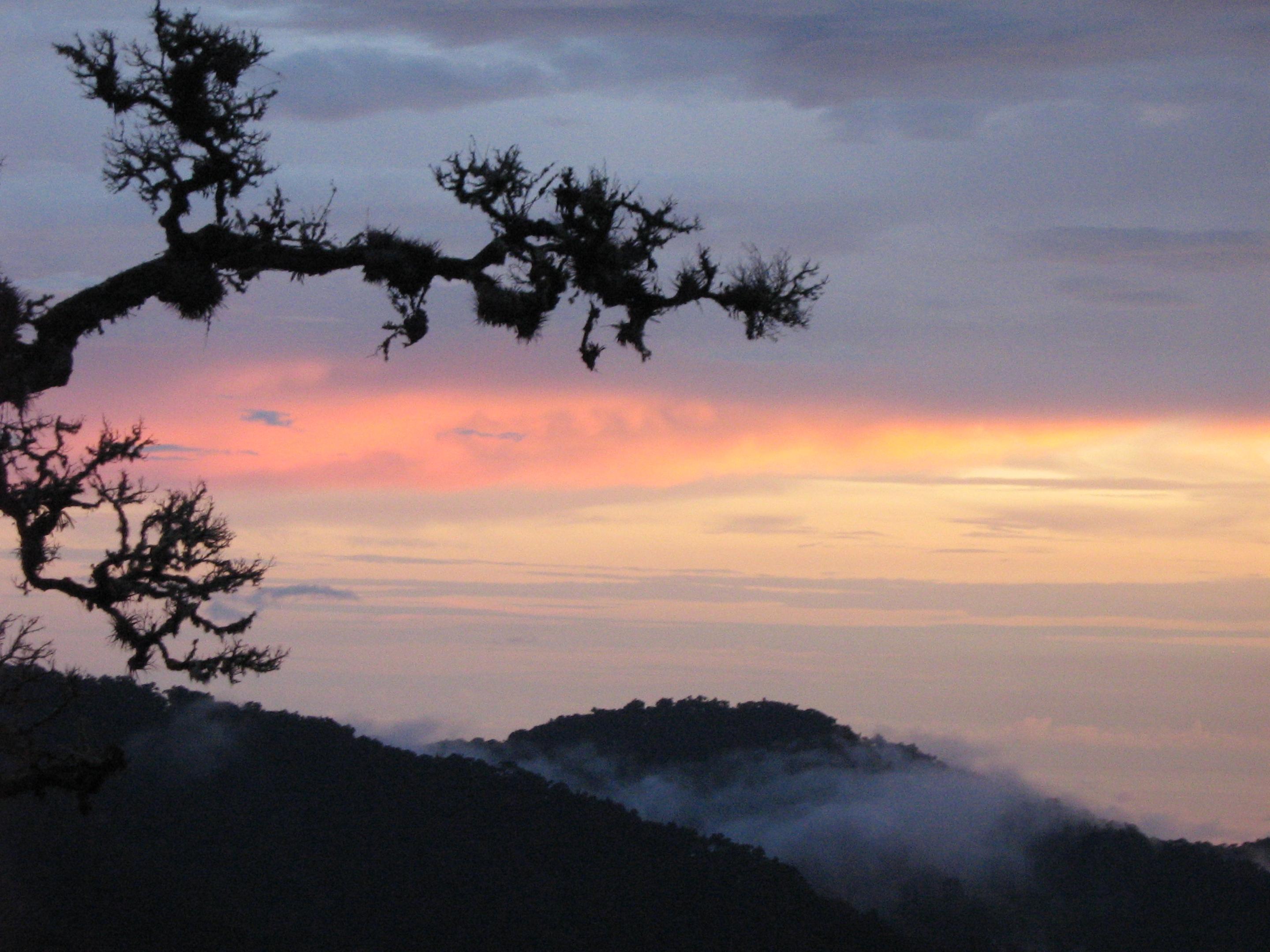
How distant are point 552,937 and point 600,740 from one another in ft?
139

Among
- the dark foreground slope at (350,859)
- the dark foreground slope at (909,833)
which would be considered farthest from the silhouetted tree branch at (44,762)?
the dark foreground slope at (909,833)

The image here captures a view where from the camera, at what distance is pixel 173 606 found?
45.5 ft

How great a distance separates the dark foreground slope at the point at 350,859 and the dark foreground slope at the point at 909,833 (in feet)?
63.7

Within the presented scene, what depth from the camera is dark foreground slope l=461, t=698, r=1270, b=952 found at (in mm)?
91062

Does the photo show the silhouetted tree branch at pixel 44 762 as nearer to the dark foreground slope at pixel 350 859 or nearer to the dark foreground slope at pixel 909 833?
the dark foreground slope at pixel 350 859

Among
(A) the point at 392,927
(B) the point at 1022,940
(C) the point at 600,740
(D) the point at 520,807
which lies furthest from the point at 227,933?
(B) the point at 1022,940

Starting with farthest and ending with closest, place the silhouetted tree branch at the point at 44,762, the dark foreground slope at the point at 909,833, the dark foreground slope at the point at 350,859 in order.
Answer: the dark foreground slope at the point at 909,833
the dark foreground slope at the point at 350,859
the silhouetted tree branch at the point at 44,762

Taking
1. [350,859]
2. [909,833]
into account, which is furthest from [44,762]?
[909,833]

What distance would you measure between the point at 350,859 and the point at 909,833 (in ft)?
219

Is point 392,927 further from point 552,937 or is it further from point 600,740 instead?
point 600,740

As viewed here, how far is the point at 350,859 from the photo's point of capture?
60.2m

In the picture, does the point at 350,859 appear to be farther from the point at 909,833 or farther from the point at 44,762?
the point at 909,833

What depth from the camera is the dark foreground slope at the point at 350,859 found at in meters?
51.9

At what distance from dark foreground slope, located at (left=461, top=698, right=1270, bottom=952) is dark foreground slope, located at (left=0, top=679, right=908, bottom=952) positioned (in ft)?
63.7
